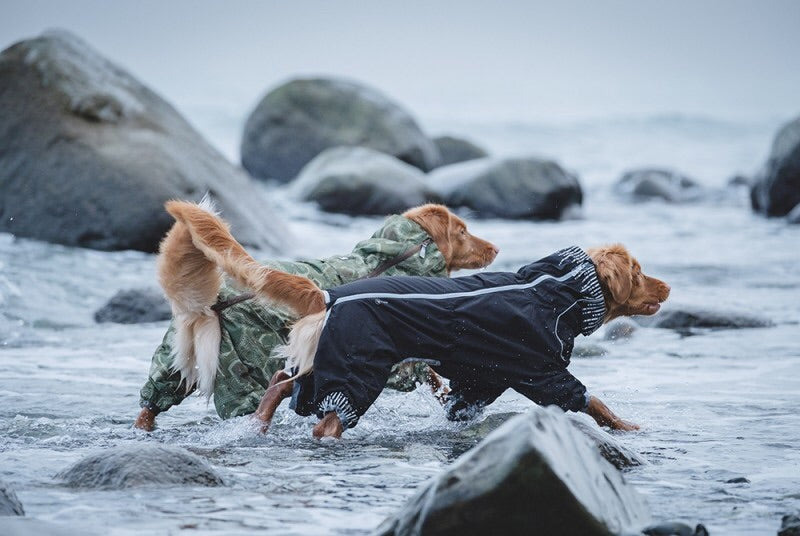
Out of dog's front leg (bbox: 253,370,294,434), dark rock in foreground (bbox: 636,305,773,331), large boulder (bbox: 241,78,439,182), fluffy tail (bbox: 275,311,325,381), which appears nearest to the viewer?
fluffy tail (bbox: 275,311,325,381)

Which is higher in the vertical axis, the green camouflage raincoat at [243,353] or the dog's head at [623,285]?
the dog's head at [623,285]

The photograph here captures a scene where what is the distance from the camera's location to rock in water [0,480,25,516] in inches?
146

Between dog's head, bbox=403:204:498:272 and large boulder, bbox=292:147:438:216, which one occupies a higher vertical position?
dog's head, bbox=403:204:498:272

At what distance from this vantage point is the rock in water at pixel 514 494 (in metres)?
3.33

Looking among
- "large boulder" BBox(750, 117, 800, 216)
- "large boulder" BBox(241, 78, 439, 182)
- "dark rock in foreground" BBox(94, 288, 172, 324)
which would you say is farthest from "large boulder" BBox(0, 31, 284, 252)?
"large boulder" BBox(241, 78, 439, 182)

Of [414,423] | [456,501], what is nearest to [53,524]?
[456,501]

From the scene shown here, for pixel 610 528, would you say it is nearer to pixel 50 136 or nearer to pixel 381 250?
pixel 381 250

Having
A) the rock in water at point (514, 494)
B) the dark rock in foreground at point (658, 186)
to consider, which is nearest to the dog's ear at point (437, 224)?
the rock in water at point (514, 494)

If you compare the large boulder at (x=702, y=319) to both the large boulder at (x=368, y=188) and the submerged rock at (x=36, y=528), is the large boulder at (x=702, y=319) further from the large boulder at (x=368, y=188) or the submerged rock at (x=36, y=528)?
the large boulder at (x=368, y=188)

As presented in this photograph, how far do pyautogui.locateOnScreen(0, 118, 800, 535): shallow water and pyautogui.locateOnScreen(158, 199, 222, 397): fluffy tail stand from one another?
13.4 inches

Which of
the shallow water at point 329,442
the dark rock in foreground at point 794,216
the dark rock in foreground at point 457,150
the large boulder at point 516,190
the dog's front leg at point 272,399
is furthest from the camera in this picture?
the dark rock in foreground at point 457,150

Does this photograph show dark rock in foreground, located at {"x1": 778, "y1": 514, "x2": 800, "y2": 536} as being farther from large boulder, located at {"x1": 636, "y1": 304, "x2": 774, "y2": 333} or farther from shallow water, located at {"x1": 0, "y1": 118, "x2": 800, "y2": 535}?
large boulder, located at {"x1": 636, "y1": 304, "x2": 774, "y2": 333}

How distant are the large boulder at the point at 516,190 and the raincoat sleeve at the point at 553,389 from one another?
13.6 meters

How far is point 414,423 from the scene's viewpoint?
6.05 m
